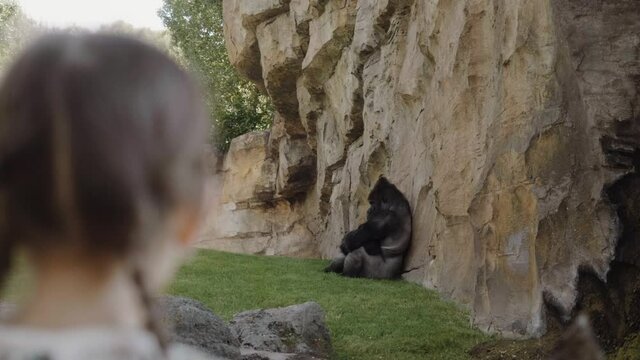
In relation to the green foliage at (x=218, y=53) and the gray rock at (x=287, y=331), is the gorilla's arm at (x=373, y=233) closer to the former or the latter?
the gray rock at (x=287, y=331)

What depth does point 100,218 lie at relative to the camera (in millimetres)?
808

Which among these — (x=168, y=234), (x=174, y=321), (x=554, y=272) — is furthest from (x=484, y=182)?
(x=168, y=234)

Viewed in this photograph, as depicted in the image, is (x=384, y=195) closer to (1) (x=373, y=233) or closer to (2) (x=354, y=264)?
(1) (x=373, y=233)

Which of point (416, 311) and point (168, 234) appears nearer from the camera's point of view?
point (168, 234)

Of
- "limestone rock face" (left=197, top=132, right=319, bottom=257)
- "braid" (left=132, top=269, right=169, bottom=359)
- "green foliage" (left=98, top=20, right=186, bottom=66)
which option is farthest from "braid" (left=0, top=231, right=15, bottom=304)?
"limestone rock face" (left=197, top=132, right=319, bottom=257)

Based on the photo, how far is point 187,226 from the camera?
0.88 metres

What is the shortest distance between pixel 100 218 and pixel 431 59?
31.0ft

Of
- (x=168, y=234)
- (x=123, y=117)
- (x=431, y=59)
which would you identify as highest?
(x=431, y=59)

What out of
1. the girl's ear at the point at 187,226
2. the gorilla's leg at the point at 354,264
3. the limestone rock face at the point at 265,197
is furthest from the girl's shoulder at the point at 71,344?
the limestone rock face at the point at 265,197

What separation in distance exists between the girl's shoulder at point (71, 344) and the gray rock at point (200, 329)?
3.73 meters

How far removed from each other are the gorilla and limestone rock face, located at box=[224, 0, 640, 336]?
19 centimetres

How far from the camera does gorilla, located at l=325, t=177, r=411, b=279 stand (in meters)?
10.9

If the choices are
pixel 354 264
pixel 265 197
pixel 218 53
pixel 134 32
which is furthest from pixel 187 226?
pixel 218 53

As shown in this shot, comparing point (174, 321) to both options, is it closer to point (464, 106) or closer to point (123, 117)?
point (123, 117)
